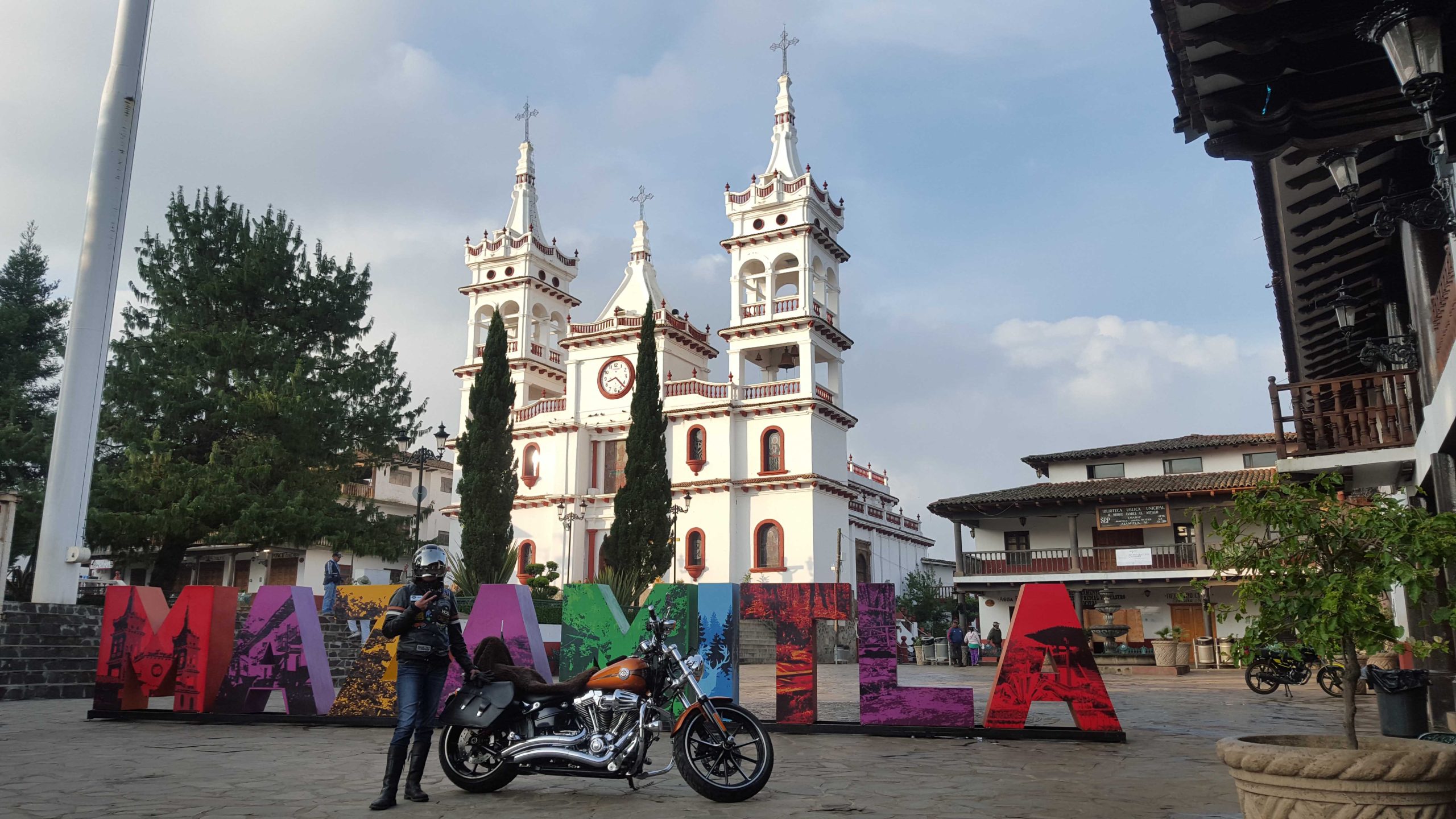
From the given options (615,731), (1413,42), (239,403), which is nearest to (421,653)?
(615,731)

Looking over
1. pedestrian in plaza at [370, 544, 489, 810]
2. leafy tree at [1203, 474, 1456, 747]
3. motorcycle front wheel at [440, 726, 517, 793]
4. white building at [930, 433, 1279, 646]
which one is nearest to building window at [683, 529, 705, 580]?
white building at [930, 433, 1279, 646]

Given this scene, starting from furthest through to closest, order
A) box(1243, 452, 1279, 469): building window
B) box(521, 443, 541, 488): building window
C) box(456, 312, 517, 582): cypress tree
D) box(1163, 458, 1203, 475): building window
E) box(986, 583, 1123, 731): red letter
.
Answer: box(521, 443, 541, 488): building window, box(1163, 458, 1203, 475): building window, box(1243, 452, 1279, 469): building window, box(456, 312, 517, 582): cypress tree, box(986, 583, 1123, 731): red letter

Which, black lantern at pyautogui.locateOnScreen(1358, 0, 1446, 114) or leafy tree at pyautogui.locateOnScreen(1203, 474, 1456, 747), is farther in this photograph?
black lantern at pyautogui.locateOnScreen(1358, 0, 1446, 114)

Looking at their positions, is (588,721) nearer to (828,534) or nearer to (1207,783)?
(1207,783)

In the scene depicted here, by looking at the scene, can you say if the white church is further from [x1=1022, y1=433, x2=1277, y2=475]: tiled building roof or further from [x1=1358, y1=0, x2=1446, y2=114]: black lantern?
[x1=1358, y1=0, x2=1446, y2=114]: black lantern

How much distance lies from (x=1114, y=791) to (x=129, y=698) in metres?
10.1

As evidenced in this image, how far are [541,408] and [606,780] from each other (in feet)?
124

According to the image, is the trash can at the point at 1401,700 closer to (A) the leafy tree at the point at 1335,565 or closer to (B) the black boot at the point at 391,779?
(A) the leafy tree at the point at 1335,565

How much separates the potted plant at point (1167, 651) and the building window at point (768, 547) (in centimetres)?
1530

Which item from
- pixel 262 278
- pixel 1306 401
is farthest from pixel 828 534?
pixel 1306 401

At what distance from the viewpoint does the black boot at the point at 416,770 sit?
21.4ft

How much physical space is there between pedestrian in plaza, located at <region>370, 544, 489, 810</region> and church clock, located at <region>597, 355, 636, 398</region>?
118 ft

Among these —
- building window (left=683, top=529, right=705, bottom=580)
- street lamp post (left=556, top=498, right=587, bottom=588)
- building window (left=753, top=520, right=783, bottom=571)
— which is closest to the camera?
building window (left=753, top=520, right=783, bottom=571)

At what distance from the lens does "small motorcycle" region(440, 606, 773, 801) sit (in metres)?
6.54
